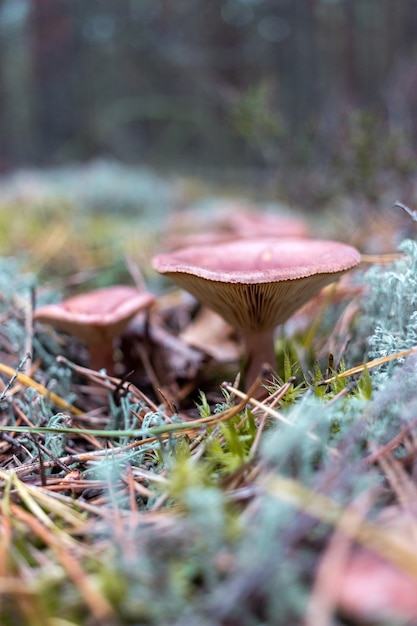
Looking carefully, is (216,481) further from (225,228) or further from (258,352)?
(225,228)

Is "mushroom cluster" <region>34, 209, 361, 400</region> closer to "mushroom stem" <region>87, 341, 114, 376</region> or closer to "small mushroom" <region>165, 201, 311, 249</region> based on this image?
"mushroom stem" <region>87, 341, 114, 376</region>

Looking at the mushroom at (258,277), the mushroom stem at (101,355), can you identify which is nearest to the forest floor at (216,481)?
the mushroom stem at (101,355)

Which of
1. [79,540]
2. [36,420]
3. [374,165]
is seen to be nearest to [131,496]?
[79,540]

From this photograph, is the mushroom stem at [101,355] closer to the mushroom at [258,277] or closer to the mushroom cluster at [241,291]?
the mushroom cluster at [241,291]

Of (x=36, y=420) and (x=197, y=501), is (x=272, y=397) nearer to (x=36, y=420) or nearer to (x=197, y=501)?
(x=197, y=501)

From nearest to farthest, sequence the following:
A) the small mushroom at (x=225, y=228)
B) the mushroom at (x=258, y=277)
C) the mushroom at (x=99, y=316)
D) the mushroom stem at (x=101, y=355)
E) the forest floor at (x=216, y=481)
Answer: the forest floor at (x=216, y=481), the mushroom at (x=258, y=277), the mushroom at (x=99, y=316), the mushroom stem at (x=101, y=355), the small mushroom at (x=225, y=228)

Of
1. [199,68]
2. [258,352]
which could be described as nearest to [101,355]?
[258,352]

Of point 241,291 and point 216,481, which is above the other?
point 241,291
